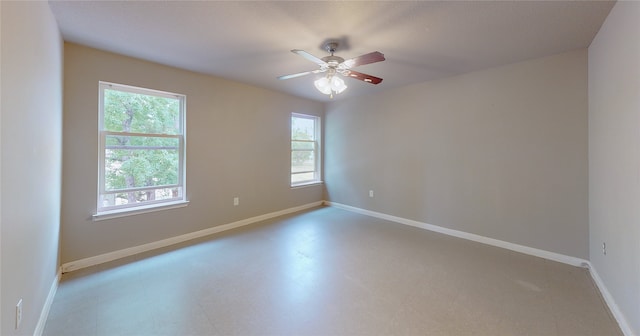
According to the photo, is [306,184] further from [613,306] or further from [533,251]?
[613,306]

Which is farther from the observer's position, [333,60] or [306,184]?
[306,184]

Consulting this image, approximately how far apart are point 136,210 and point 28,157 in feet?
5.55

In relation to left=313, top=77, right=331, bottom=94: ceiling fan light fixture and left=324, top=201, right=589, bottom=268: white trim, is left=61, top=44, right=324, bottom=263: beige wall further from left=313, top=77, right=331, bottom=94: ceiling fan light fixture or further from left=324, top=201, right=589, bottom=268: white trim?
left=313, top=77, right=331, bottom=94: ceiling fan light fixture

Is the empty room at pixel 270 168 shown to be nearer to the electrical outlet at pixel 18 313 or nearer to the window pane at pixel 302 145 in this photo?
the electrical outlet at pixel 18 313

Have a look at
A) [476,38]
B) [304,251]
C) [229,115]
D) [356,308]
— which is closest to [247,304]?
[356,308]

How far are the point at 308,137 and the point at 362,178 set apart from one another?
1.49m

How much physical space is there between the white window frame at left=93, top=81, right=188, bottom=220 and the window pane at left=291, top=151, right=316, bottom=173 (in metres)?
2.12

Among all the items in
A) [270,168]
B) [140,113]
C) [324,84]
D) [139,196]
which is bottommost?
[139,196]

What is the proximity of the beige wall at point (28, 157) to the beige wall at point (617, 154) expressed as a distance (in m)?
3.56

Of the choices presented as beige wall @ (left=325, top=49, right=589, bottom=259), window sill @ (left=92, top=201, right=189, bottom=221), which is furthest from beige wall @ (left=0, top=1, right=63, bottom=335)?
beige wall @ (left=325, top=49, right=589, bottom=259)

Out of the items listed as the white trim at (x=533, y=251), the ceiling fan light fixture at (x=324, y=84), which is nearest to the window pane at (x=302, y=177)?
the white trim at (x=533, y=251)

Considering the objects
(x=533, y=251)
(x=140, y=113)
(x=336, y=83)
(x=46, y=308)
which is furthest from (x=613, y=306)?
(x=140, y=113)

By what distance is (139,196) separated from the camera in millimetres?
3125

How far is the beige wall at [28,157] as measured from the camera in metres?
1.20
